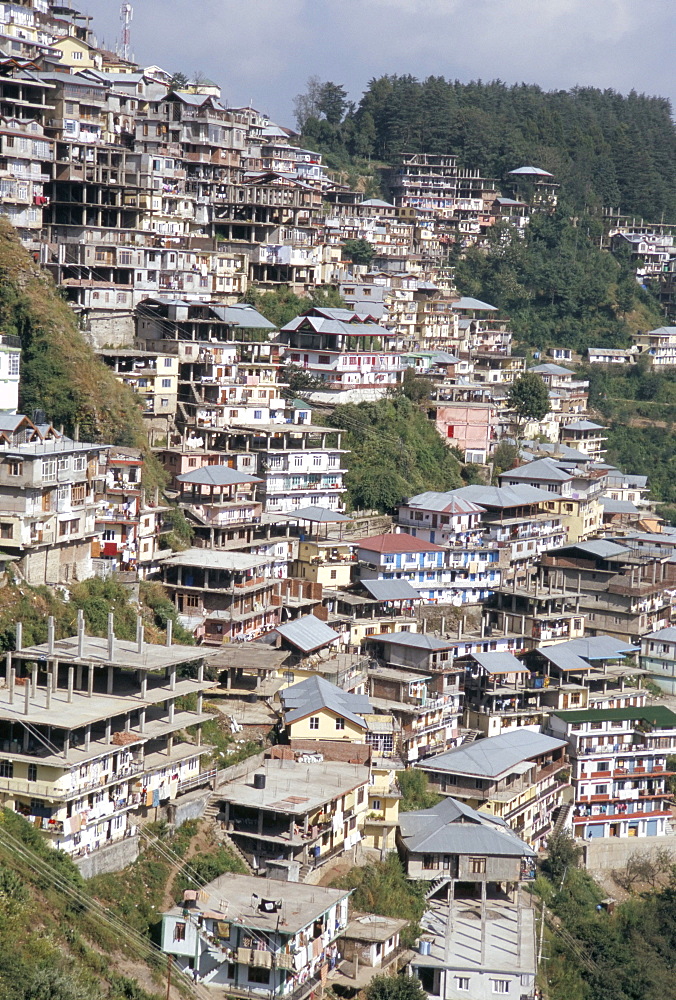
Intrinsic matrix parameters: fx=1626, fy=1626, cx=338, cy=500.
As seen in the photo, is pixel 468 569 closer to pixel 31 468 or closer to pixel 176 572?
pixel 176 572

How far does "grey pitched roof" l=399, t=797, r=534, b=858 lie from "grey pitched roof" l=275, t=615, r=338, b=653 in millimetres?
5993

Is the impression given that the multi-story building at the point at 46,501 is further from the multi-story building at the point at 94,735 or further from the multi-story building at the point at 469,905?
the multi-story building at the point at 469,905

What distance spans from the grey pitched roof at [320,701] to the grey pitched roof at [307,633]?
69.9 inches

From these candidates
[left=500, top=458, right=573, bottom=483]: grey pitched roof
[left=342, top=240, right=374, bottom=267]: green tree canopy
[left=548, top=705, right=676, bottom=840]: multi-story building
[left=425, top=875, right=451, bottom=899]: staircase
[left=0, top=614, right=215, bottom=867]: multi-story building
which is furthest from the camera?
[left=342, top=240, right=374, bottom=267]: green tree canopy

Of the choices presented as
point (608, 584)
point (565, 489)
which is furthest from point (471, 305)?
point (608, 584)

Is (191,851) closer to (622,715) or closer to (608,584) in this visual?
(622,715)

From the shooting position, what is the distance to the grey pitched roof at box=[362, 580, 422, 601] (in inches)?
2088

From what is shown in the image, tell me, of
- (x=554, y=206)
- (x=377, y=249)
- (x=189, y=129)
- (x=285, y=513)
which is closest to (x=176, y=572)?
(x=285, y=513)

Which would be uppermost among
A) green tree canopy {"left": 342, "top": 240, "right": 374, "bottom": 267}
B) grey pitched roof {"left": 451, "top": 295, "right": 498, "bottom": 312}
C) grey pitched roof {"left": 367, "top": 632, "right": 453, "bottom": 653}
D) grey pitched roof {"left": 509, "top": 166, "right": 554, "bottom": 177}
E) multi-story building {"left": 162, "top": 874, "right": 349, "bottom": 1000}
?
grey pitched roof {"left": 509, "top": 166, "right": 554, "bottom": 177}

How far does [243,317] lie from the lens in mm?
61469

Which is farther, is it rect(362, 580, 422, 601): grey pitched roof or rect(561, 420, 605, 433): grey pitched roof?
rect(561, 420, 605, 433): grey pitched roof

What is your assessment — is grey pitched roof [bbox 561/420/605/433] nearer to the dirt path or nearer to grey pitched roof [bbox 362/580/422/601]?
grey pitched roof [bbox 362/580/422/601]

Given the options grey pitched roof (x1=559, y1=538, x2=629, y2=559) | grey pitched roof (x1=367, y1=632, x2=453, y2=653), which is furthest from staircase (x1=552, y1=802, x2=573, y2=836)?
grey pitched roof (x1=559, y1=538, x2=629, y2=559)

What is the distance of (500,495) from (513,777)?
15007 millimetres
